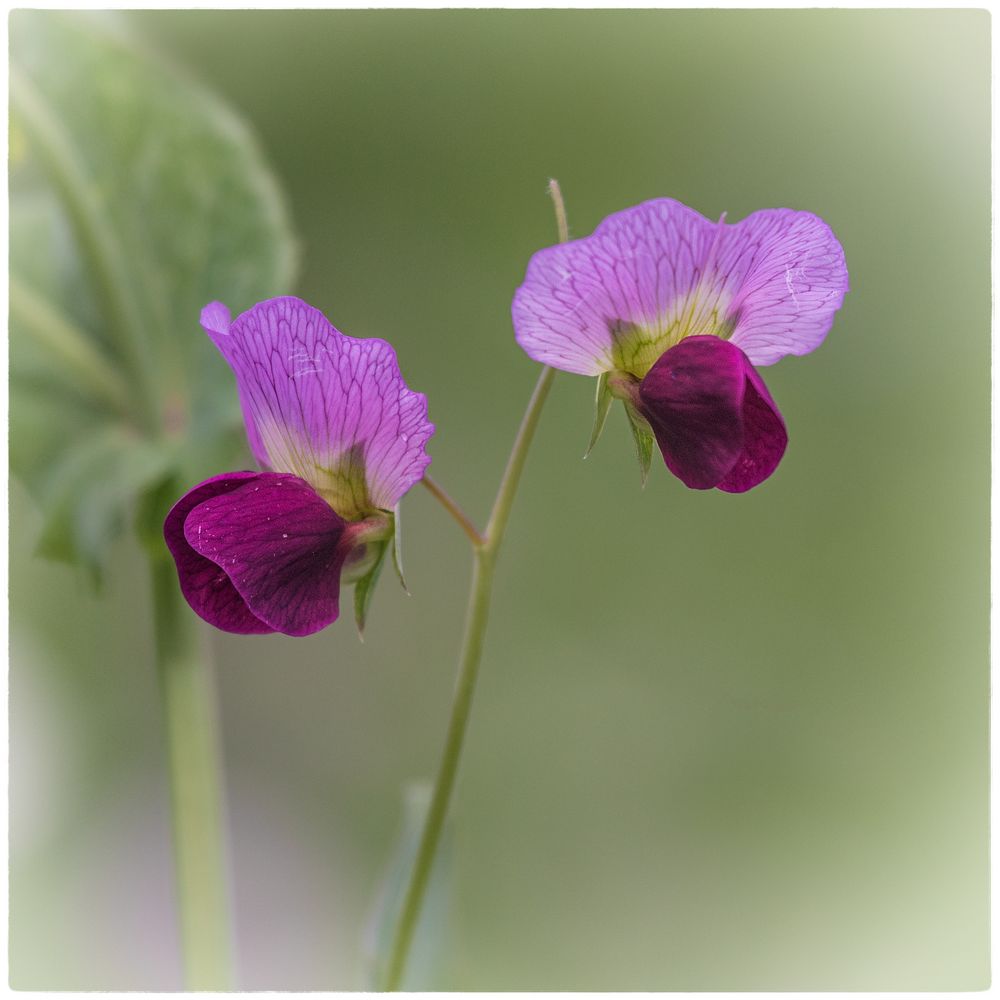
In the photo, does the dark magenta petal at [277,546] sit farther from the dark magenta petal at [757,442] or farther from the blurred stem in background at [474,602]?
the dark magenta petal at [757,442]

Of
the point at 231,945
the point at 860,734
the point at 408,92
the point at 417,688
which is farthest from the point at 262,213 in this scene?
the point at 860,734

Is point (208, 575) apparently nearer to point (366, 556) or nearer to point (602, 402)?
point (366, 556)

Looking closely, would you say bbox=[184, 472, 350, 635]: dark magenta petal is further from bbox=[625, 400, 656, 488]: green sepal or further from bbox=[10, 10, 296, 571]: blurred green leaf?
bbox=[10, 10, 296, 571]: blurred green leaf

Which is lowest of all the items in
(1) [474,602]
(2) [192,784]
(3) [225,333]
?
(2) [192,784]

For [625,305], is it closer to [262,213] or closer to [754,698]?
[262,213]

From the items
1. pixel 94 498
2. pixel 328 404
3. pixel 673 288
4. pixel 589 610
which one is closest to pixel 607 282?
pixel 673 288

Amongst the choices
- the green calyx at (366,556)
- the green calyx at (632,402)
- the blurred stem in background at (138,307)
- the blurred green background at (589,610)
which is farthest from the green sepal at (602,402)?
the blurred green background at (589,610)
